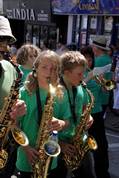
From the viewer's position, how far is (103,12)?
1357 cm

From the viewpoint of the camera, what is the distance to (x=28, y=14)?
1783 cm

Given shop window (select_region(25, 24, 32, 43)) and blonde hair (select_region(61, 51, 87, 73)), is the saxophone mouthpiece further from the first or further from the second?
shop window (select_region(25, 24, 32, 43))

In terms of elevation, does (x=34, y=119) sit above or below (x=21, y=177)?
above

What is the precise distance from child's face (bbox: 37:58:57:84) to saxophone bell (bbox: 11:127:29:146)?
511 millimetres

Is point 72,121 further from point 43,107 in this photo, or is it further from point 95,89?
point 95,89

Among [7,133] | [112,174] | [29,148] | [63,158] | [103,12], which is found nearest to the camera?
[7,133]

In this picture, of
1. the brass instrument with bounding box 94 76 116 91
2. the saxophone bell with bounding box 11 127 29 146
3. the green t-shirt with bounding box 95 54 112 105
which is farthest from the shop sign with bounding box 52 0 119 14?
the saxophone bell with bounding box 11 127 29 146

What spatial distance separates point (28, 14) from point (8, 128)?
591 inches

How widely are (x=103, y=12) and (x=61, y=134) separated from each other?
999cm

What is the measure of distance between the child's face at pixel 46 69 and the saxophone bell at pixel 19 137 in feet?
1.67

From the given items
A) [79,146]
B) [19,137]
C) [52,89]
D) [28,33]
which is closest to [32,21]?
[28,33]

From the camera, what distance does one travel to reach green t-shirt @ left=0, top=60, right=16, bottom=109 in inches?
131

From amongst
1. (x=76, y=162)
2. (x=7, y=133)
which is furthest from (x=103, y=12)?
(x=7, y=133)

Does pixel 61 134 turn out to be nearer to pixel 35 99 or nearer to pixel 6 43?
pixel 35 99
